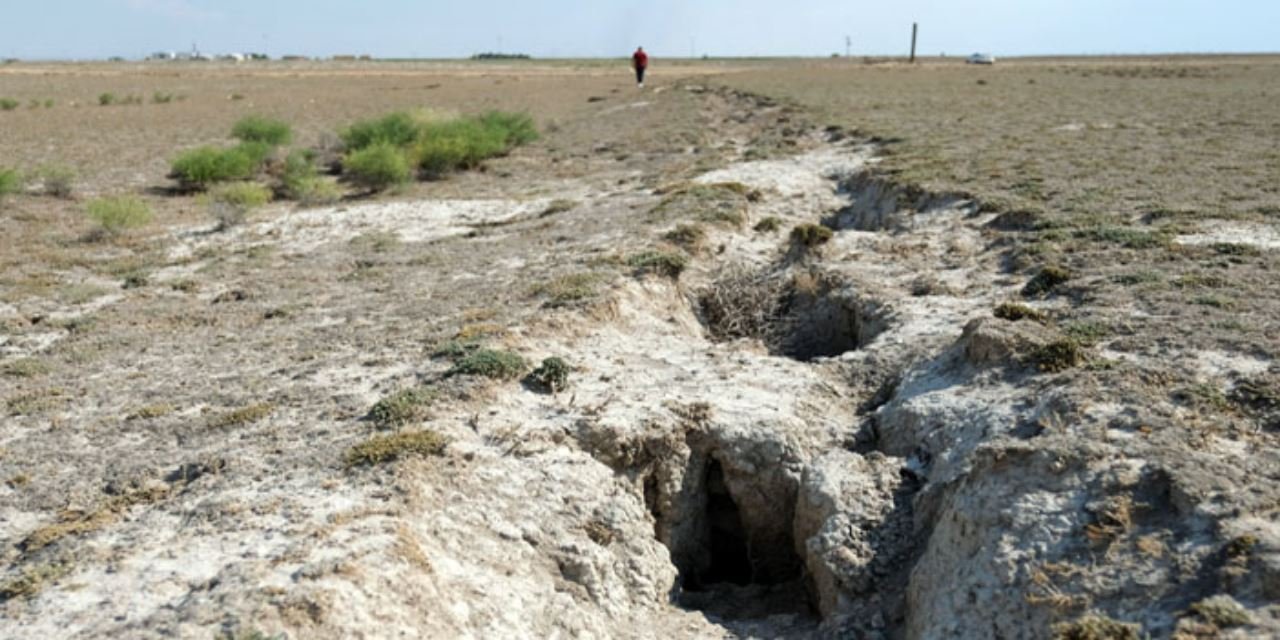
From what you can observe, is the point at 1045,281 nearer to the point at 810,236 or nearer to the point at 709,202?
the point at 810,236

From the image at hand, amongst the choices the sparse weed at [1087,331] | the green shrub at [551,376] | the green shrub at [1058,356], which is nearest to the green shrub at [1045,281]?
the sparse weed at [1087,331]

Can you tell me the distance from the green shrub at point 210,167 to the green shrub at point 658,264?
56.6 feet

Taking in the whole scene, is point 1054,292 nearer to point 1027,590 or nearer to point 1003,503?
point 1003,503

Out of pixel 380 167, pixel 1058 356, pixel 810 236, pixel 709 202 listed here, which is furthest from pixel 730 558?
pixel 380 167

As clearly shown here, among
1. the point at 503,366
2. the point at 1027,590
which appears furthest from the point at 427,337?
the point at 1027,590

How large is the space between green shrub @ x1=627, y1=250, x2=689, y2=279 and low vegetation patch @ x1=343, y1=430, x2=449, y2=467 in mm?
6101

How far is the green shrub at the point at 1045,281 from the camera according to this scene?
1212cm

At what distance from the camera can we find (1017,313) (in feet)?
35.5

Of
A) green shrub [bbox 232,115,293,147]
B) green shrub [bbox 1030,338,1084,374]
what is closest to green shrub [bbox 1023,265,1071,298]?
green shrub [bbox 1030,338,1084,374]

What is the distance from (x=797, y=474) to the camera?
31.0 ft

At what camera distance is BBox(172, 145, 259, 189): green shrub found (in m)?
26.8

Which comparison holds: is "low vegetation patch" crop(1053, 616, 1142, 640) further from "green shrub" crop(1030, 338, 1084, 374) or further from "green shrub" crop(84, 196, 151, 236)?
"green shrub" crop(84, 196, 151, 236)

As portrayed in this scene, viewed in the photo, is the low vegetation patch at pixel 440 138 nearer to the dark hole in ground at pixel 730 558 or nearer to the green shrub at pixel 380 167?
the green shrub at pixel 380 167

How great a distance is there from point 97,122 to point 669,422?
141 feet
